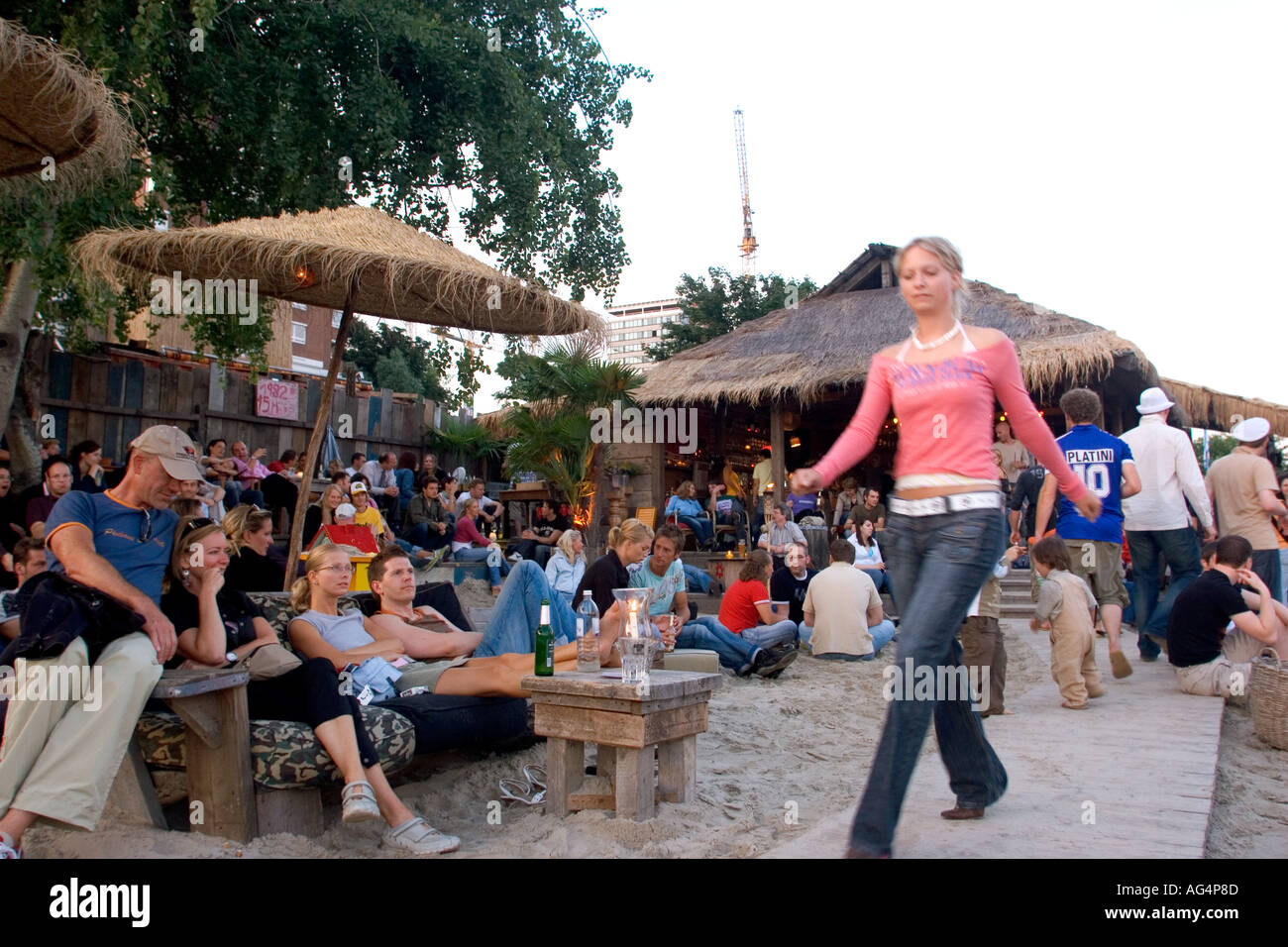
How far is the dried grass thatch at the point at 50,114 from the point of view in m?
4.12

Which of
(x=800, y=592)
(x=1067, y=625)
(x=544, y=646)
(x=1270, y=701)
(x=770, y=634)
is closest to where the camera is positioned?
(x=544, y=646)

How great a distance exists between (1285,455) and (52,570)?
32241mm

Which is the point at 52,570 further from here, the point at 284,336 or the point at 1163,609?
the point at 284,336

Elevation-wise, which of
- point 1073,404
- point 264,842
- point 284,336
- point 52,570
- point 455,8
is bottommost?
point 264,842

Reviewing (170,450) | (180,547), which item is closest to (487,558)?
(180,547)

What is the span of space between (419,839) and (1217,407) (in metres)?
17.4

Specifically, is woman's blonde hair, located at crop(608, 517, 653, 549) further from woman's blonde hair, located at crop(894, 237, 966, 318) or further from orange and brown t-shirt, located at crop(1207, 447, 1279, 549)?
orange and brown t-shirt, located at crop(1207, 447, 1279, 549)

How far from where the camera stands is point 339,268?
674 cm

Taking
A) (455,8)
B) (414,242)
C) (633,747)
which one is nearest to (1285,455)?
(455,8)

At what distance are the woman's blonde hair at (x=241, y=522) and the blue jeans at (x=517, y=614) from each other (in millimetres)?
2084

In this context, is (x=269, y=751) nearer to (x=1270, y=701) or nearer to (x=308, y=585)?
(x=308, y=585)

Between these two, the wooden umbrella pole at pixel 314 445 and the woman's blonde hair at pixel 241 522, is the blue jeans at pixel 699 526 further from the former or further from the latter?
the woman's blonde hair at pixel 241 522

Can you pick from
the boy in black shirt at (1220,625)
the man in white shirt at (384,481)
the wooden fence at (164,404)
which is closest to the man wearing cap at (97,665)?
the boy in black shirt at (1220,625)

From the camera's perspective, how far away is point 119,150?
510 centimetres
